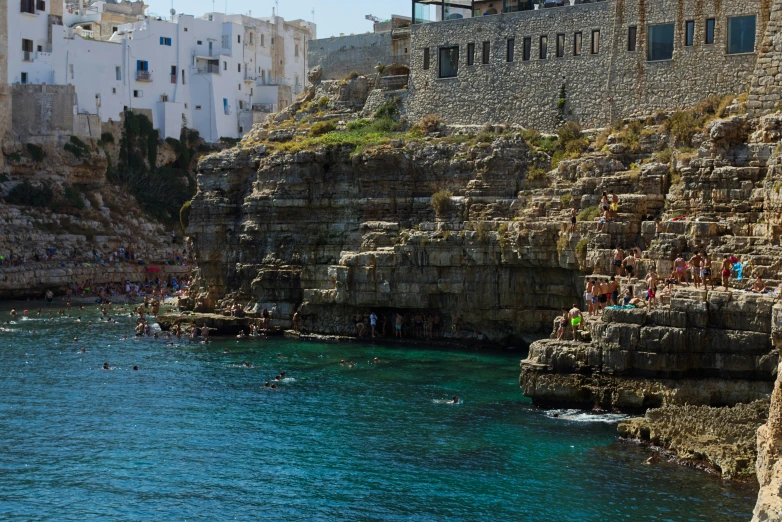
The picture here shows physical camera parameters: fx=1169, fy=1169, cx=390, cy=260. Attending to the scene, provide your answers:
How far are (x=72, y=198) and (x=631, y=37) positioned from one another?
5234 centimetres

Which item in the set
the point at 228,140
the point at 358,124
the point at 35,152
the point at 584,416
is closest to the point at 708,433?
the point at 584,416

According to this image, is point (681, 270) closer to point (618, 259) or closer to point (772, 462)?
point (618, 259)

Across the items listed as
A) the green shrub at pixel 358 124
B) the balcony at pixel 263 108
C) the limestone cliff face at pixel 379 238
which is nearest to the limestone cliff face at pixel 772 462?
the limestone cliff face at pixel 379 238

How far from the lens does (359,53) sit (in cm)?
6888

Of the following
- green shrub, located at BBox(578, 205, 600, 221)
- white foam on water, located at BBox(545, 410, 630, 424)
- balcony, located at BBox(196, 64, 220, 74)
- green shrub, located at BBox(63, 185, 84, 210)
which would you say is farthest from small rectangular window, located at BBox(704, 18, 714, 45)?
balcony, located at BBox(196, 64, 220, 74)

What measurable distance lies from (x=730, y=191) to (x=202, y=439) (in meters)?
21.4

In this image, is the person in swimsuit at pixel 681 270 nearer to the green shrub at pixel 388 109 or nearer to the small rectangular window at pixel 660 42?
the small rectangular window at pixel 660 42

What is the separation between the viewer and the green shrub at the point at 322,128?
6438 cm

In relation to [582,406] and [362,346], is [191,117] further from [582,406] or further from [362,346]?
[582,406]

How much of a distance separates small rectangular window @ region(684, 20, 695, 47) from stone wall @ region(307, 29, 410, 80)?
1935 cm

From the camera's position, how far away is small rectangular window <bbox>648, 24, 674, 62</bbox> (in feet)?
173

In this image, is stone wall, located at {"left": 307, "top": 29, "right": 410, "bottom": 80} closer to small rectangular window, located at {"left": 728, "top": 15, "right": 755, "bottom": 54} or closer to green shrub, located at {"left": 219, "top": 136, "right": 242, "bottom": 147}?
small rectangular window, located at {"left": 728, "top": 15, "right": 755, "bottom": 54}

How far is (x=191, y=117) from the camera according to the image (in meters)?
104

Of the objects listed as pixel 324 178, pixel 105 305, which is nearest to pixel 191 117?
pixel 105 305
